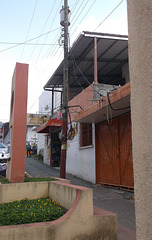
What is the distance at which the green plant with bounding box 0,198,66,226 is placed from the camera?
15.0ft

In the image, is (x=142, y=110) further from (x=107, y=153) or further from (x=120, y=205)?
(x=107, y=153)

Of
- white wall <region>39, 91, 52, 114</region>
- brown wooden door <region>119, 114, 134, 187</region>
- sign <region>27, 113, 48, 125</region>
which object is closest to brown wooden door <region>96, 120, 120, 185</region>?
brown wooden door <region>119, 114, 134, 187</region>

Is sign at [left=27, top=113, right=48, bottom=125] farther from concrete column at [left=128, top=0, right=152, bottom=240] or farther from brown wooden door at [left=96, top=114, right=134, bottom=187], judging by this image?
concrete column at [left=128, top=0, right=152, bottom=240]

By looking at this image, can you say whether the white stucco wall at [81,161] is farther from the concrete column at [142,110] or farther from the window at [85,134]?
the concrete column at [142,110]

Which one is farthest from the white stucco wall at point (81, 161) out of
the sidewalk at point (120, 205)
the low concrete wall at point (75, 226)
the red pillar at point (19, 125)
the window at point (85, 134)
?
the low concrete wall at point (75, 226)

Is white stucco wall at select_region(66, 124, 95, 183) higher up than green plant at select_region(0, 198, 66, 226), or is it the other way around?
white stucco wall at select_region(66, 124, 95, 183)

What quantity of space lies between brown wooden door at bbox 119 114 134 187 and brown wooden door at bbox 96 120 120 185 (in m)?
0.28

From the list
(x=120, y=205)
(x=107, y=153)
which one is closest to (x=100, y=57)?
(x=107, y=153)

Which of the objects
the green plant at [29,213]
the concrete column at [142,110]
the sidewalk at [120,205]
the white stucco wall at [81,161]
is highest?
the concrete column at [142,110]

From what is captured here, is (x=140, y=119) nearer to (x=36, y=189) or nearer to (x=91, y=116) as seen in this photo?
(x=36, y=189)

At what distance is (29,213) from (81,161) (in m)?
Result: 7.96

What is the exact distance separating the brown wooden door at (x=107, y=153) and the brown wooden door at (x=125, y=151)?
28 centimetres

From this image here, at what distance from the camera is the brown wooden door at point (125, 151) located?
8.86m

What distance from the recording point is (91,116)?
9.80 m
